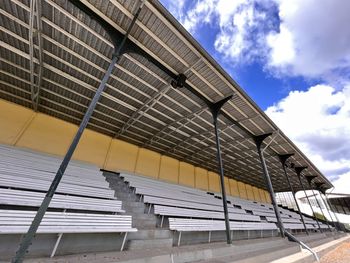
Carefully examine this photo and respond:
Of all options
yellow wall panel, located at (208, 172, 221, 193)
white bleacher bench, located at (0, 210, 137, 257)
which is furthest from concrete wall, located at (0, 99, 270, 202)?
white bleacher bench, located at (0, 210, 137, 257)

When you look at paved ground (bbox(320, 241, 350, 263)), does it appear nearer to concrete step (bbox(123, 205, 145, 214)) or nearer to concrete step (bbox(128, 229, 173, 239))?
concrete step (bbox(128, 229, 173, 239))

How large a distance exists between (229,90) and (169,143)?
5974mm

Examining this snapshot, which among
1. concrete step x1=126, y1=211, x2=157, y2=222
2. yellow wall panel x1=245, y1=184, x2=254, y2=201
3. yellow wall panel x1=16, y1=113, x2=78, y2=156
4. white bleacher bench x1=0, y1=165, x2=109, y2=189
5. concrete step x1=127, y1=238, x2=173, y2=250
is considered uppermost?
yellow wall panel x1=245, y1=184, x2=254, y2=201

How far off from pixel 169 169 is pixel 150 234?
8282 mm

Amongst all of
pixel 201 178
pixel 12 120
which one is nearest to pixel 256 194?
pixel 201 178

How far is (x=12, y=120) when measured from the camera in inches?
309

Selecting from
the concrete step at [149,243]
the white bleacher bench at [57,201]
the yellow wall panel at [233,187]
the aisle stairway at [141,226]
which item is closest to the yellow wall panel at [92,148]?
the aisle stairway at [141,226]

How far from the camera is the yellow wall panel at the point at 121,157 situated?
10.5 meters

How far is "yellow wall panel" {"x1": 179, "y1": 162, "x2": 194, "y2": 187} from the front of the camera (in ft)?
46.1

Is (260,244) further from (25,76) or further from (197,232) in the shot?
(25,76)

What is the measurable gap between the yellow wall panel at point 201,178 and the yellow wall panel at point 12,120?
11.9 m

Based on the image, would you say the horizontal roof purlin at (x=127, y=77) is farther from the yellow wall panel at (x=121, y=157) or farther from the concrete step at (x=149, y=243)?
the concrete step at (x=149, y=243)

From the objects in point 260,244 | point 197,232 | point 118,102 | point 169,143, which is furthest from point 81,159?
point 260,244

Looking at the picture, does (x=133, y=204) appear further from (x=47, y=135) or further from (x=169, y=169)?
(x=169, y=169)
